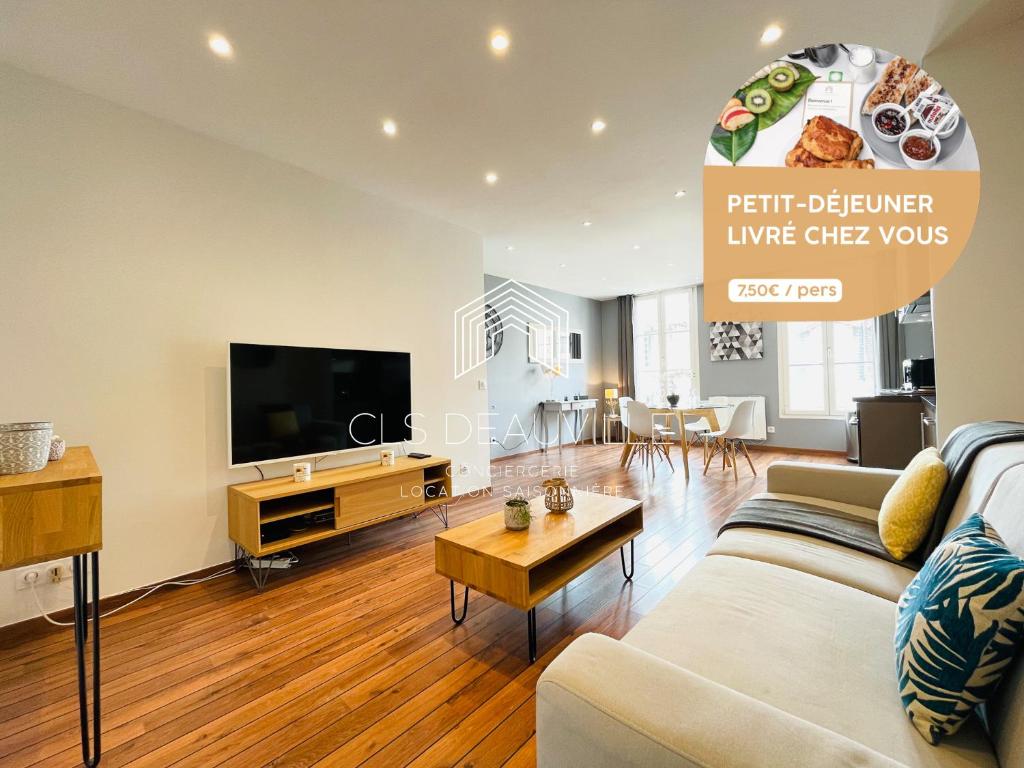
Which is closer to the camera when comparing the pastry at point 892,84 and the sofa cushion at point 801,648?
the sofa cushion at point 801,648

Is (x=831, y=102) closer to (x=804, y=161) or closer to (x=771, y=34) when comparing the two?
(x=804, y=161)

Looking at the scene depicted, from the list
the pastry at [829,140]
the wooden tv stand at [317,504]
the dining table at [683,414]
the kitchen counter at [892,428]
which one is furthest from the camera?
the dining table at [683,414]

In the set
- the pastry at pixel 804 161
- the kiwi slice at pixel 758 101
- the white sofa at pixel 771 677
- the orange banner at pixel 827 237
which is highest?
the kiwi slice at pixel 758 101

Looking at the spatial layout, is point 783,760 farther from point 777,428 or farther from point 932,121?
point 777,428

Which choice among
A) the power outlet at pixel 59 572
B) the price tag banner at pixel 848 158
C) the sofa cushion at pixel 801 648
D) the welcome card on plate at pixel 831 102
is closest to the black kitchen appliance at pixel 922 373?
the price tag banner at pixel 848 158

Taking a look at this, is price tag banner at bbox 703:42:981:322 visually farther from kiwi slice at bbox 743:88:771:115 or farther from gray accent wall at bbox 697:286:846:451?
gray accent wall at bbox 697:286:846:451

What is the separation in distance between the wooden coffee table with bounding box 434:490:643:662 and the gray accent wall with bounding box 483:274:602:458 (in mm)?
3194

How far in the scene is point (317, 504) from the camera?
2562 mm

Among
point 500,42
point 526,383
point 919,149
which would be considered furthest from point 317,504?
point 526,383

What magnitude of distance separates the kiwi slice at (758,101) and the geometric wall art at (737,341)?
432 centimetres

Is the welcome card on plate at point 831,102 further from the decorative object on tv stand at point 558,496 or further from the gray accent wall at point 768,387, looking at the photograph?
the gray accent wall at point 768,387

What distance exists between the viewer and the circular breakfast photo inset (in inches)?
82.5

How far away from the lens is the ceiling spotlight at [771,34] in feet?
6.04

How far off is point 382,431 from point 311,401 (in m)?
0.59
